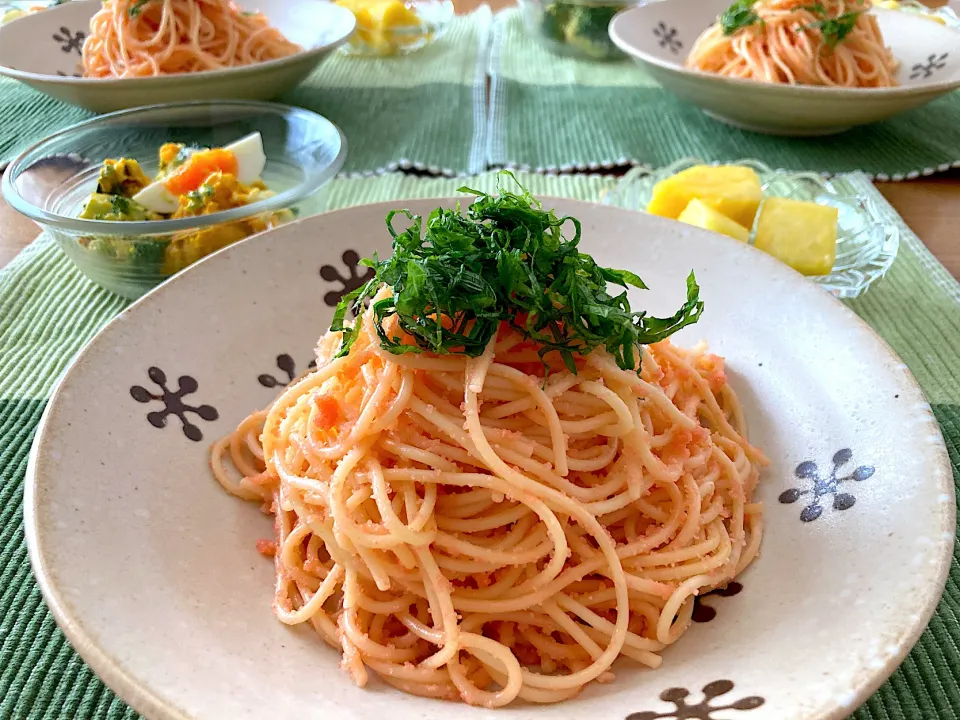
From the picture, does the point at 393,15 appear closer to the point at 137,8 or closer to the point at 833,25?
the point at 137,8

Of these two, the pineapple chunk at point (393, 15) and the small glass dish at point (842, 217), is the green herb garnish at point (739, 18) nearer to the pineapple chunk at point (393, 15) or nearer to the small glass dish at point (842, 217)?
the small glass dish at point (842, 217)

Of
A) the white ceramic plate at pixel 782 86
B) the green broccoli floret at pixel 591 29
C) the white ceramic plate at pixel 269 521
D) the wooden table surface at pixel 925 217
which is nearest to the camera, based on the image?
the white ceramic plate at pixel 269 521

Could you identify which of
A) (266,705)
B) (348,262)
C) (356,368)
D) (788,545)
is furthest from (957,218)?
A: (266,705)

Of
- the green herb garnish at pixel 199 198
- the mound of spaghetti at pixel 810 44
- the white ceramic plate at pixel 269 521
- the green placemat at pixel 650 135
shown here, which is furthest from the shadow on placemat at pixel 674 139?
the white ceramic plate at pixel 269 521

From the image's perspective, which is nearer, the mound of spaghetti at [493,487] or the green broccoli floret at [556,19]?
the mound of spaghetti at [493,487]

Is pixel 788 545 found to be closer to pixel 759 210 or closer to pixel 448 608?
pixel 448 608

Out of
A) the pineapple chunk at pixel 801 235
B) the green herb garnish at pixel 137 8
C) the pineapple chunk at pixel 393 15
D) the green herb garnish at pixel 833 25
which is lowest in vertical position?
the pineapple chunk at pixel 393 15

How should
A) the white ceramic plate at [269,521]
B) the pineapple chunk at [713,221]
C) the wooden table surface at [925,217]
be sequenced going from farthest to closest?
the wooden table surface at [925,217] < the pineapple chunk at [713,221] < the white ceramic plate at [269,521]
